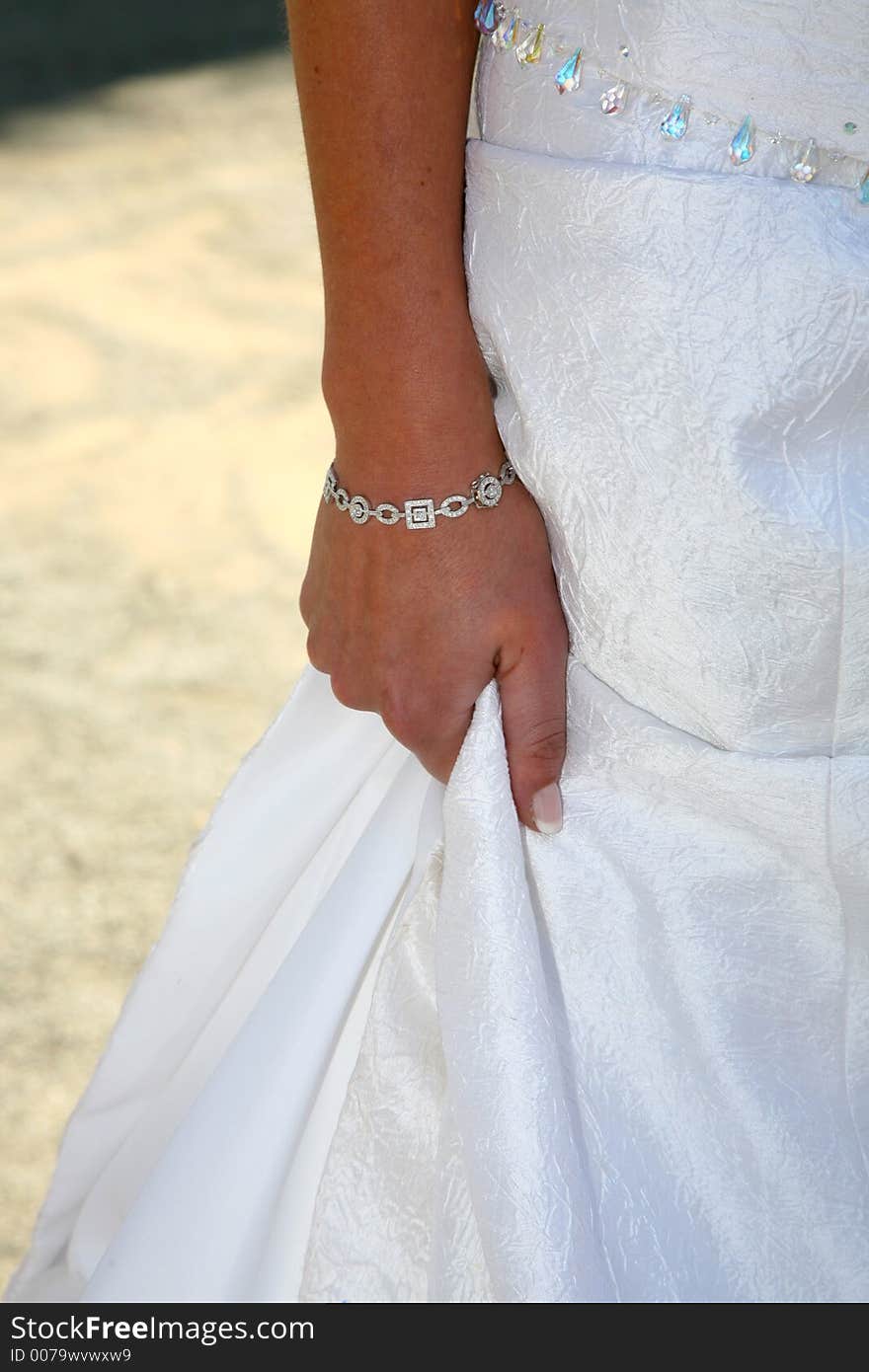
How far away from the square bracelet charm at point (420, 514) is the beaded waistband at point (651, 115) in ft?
0.73

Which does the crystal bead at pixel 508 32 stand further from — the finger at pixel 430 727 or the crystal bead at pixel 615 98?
the finger at pixel 430 727

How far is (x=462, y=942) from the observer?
0.91 meters

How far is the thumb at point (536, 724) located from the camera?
36.3 inches

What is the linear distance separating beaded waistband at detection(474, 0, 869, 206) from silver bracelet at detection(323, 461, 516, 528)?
7.9 inches

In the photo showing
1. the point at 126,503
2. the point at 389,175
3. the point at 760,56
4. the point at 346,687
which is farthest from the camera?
the point at 126,503

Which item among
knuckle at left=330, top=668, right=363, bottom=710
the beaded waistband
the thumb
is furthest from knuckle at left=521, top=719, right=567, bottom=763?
the beaded waistband

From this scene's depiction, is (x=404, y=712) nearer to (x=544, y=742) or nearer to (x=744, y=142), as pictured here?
(x=544, y=742)

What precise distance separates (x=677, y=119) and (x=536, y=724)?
367mm

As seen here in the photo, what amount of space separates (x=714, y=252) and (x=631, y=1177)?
21.2 inches

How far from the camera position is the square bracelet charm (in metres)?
0.91

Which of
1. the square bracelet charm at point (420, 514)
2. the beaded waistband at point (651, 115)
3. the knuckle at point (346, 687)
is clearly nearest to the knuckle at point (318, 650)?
the knuckle at point (346, 687)

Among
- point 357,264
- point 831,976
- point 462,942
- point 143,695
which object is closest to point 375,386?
point 357,264

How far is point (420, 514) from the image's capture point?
2.99 feet

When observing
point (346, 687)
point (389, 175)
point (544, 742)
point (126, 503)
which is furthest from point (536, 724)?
point (126, 503)
